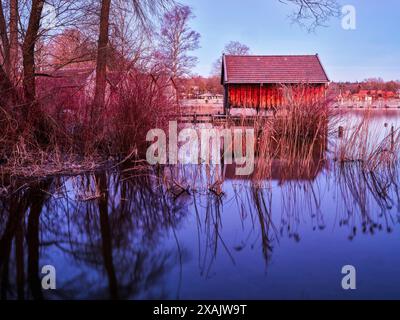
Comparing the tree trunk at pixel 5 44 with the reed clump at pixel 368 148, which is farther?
the tree trunk at pixel 5 44

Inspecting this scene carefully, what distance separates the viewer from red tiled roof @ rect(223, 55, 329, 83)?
26.3 m

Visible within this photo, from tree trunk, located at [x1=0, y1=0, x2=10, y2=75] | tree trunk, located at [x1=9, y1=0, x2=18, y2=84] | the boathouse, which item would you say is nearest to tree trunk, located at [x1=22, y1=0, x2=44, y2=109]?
tree trunk, located at [x1=9, y1=0, x2=18, y2=84]

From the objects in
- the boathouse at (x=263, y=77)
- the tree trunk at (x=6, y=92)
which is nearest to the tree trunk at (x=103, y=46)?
the tree trunk at (x=6, y=92)

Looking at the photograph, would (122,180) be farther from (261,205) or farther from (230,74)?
(230,74)

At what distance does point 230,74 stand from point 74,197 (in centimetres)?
2116

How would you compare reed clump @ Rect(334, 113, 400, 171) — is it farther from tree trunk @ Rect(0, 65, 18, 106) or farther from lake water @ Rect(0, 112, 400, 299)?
tree trunk @ Rect(0, 65, 18, 106)

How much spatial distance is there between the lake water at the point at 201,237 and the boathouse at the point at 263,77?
60.7 ft

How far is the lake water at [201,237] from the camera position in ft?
12.4

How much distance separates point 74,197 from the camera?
6.74 metres

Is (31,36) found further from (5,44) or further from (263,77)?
(263,77)

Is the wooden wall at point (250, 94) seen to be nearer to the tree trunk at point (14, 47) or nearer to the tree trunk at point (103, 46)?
the tree trunk at point (103, 46)

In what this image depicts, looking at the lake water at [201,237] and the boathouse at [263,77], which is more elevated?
the boathouse at [263,77]

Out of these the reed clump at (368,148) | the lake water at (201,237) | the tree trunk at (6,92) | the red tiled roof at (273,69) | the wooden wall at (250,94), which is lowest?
the lake water at (201,237)
